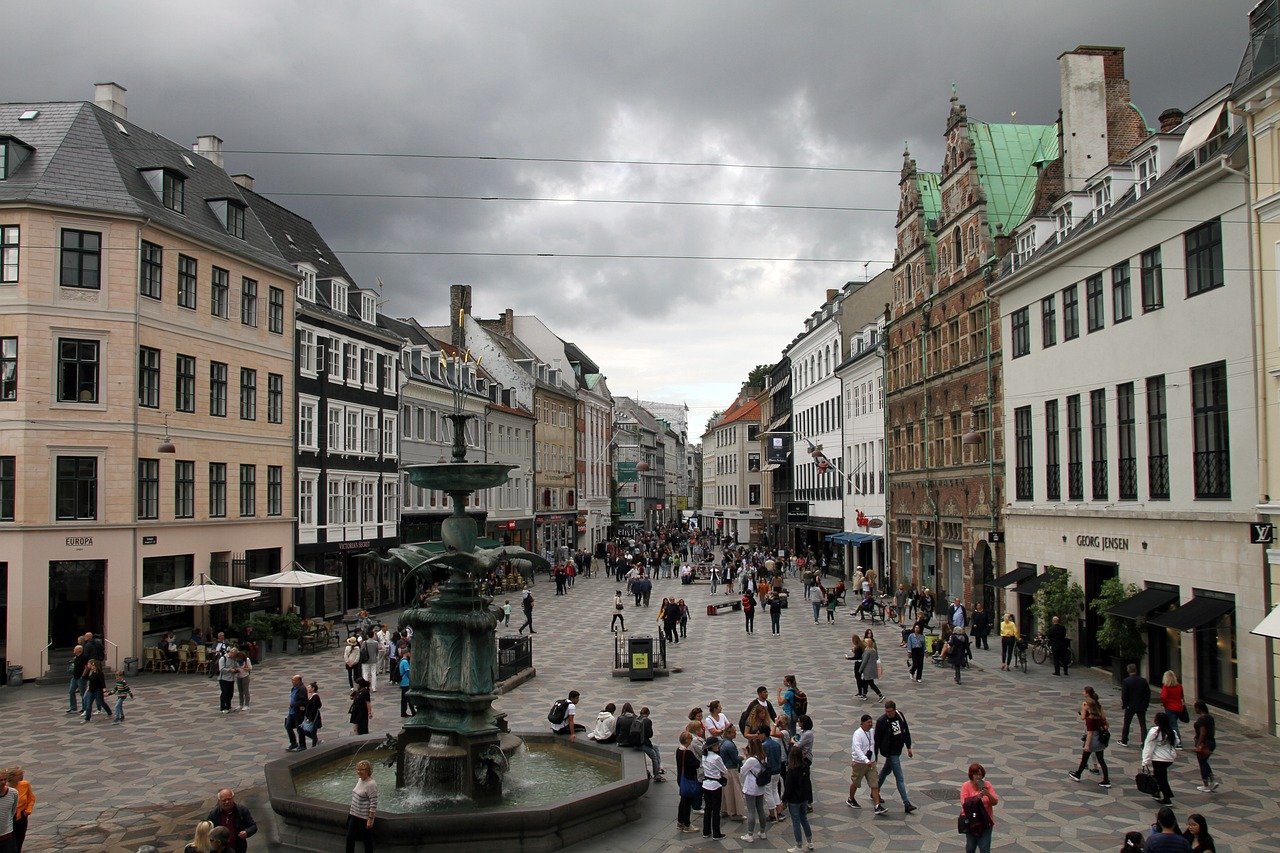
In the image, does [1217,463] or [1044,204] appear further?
[1044,204]

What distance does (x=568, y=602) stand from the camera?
47906 mm

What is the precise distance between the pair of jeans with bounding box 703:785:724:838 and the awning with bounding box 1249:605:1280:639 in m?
10.8

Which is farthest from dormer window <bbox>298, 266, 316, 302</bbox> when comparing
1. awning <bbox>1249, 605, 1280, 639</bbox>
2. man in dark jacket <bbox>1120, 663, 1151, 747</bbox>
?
awning <bbox>1249, 605, 1280, 639</bbox>

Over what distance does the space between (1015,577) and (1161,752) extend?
57.7ft

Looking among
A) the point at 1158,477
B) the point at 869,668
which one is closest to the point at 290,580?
the point at 869,668

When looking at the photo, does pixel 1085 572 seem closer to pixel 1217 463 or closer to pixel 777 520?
pixel 1217 463

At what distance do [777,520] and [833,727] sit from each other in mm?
62962

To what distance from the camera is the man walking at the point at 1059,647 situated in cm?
2642

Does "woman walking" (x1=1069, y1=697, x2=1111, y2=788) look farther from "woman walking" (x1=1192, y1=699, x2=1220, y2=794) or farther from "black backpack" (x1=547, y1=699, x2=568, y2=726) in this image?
"black backpack" (x1=547, y1=699, x2=568, y2=726)

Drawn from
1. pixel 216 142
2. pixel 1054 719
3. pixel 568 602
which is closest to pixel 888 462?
pixel 568 602

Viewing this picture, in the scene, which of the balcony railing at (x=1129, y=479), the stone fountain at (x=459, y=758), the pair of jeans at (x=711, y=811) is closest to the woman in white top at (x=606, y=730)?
the stone fountain at (x=459, y=758)

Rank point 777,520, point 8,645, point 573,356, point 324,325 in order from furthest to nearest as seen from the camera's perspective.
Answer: point 573,356 → point 777,520 → point 324,325 → point 8,645

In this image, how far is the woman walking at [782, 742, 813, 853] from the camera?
42.2ft

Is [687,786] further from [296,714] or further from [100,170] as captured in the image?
[100,170]
